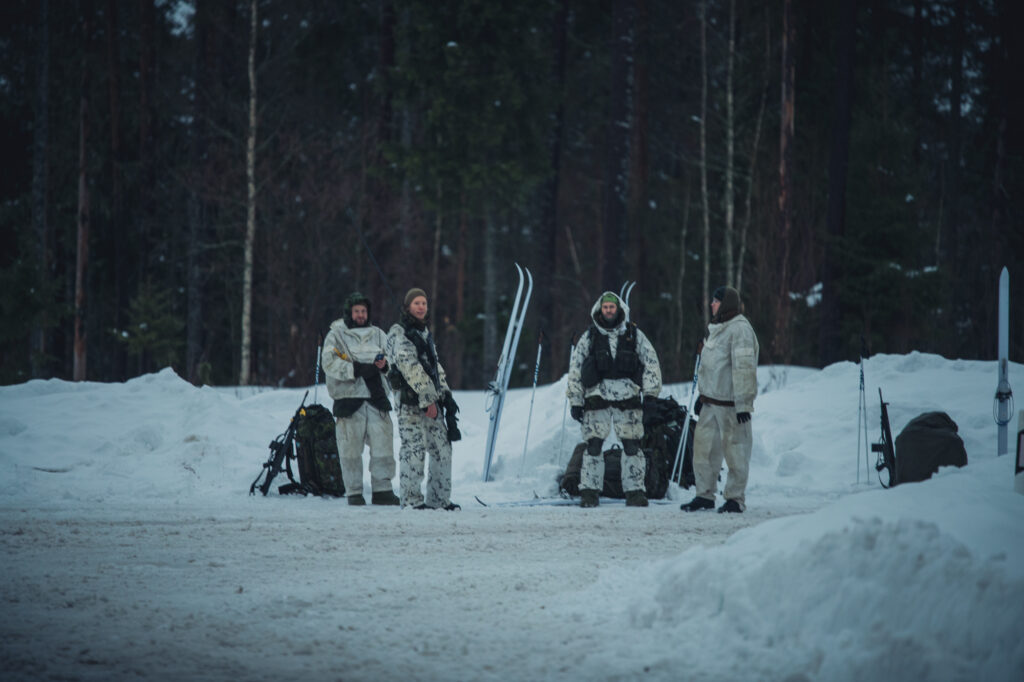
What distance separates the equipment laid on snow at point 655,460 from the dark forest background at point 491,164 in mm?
9919

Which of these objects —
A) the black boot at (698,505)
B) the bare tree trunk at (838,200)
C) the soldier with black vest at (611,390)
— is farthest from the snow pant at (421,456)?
the bare tree trunk at (838,200)

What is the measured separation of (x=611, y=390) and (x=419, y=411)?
1884mm

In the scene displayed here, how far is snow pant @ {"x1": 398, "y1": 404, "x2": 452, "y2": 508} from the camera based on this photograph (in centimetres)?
915

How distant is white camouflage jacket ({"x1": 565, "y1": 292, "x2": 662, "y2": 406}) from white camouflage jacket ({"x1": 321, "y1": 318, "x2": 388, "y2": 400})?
202 centimetres

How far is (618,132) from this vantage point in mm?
20172

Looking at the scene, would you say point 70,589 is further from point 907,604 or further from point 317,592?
point 907,604

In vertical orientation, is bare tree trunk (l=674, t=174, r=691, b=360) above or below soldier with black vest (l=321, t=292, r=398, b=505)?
above

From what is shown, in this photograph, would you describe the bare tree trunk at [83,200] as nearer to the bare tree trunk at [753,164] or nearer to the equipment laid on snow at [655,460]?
the bare tree trunk at [753,164]

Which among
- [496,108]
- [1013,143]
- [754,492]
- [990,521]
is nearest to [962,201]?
[1013,143]

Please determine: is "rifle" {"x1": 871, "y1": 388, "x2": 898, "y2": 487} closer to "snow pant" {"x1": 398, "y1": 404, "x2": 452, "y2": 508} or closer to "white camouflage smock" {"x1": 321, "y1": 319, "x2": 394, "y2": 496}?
"snow pant" {"x1": 398, "y1": 404, "x2": 452, "y2": 508}

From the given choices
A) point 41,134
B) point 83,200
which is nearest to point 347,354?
point 83,200

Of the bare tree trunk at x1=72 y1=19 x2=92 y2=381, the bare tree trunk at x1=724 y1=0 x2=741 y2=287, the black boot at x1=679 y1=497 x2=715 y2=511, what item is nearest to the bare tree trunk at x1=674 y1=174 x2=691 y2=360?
the bare tree trunk at x1=724 y1=0 x2=741 y2=287

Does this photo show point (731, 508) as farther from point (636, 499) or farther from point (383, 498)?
point (383, 498)

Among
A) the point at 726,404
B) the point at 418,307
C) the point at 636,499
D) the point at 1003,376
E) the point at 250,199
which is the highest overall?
the point at 250,199
